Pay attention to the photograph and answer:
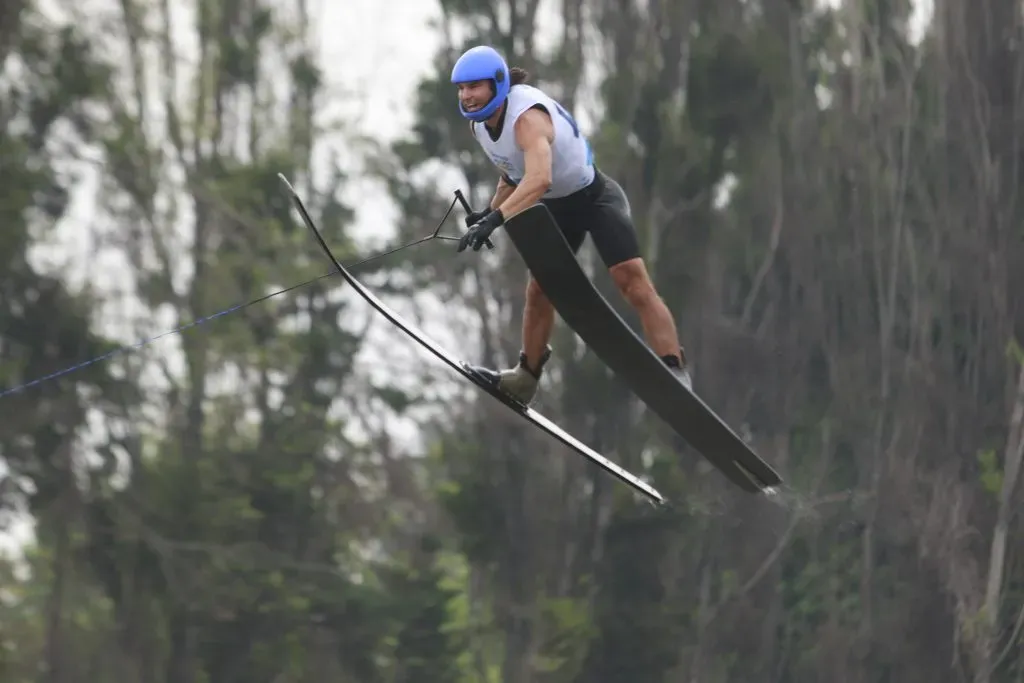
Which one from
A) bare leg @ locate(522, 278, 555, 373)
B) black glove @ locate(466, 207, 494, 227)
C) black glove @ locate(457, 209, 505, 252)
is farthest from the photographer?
bare leg @ locate(522, 278, 555, 373)

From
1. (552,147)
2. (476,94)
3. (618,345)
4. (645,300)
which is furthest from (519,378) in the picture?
(476,94)

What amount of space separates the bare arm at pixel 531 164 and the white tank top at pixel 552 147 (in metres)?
0.03

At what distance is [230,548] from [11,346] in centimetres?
274

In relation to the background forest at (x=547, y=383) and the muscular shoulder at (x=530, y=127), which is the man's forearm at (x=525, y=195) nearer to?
the muscular shoulder at (x=530, y=127)

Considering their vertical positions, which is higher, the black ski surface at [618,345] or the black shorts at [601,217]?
the black shorts at [601,217]

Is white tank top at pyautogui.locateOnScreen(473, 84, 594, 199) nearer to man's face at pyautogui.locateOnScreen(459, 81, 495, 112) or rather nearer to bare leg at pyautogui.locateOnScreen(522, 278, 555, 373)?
man's face at pyautogui.locateOnScreen(459, 81, 495, 112)

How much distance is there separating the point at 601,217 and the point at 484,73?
0.73m

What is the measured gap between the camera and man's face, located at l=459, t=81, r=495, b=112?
15.6ft

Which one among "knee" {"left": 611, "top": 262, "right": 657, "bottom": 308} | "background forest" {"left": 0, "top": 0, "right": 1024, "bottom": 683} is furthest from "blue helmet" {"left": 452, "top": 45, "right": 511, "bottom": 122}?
"background forest" {"left": 0, "top": 0, "right": 1024, "bottom": 683}

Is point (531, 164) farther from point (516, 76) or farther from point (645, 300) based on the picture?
point (645, 300)

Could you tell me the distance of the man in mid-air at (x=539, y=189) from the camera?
4766mm

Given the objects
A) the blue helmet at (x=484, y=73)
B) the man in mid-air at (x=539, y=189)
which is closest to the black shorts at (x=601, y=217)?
the man in mid-air at (x=539, y=189)

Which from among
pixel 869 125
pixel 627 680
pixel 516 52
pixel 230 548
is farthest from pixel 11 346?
pixel 869 125

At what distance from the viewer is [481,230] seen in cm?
468
